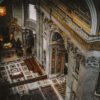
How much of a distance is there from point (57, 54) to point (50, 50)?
1.16 m

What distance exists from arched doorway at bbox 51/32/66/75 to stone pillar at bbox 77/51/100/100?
7617 mm

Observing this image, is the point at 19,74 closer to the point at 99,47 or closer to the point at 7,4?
the point at 7,4

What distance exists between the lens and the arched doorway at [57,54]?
2611 cm

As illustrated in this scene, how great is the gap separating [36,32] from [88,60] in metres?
13.3

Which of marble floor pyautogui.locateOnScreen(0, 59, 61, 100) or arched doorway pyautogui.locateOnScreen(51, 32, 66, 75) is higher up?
arched doorway pyautogui.locateOnScreen(51, 32, 66, 75)

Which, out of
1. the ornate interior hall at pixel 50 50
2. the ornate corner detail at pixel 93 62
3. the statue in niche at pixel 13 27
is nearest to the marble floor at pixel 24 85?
the ornate interior hall at pixel 50 50

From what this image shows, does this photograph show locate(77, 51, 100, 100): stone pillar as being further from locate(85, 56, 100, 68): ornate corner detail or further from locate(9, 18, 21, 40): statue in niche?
locate(9, 18, 21, 40): statue in niche

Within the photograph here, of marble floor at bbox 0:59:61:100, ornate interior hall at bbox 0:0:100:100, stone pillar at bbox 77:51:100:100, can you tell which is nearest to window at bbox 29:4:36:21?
ornate interior hall at bbox 0:0:100:100

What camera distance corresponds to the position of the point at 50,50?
26.7 m

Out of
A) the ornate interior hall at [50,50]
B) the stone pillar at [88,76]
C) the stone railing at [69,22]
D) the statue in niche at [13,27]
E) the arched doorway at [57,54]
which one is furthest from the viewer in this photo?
the statue in niche at [13,27]

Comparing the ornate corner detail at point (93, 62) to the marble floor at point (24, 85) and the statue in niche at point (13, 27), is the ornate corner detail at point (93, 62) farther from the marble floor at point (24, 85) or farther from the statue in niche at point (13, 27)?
the statue in niche at point (13, 27)

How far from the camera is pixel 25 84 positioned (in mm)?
27734

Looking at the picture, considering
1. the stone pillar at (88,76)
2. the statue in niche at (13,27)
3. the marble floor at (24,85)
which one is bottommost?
the marble floor at (24,85)

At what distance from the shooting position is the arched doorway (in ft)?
85.7
